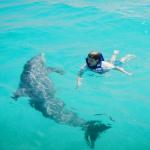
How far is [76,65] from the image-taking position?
13.6 meters

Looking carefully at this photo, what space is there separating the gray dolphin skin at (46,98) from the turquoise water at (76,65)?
0.75 ft

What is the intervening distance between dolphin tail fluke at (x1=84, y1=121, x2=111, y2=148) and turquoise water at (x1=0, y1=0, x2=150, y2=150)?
174 millimetres

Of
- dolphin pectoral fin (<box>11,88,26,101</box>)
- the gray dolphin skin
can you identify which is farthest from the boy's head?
dolphin pectoral fin (<box>11,88,26,101</box>)

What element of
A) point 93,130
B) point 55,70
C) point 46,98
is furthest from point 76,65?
point 93,130

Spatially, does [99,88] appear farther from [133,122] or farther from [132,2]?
[132,2]

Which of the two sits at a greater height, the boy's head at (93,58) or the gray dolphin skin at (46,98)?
the boy's head at (93,58)

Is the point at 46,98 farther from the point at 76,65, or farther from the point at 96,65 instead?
the point at 76,65

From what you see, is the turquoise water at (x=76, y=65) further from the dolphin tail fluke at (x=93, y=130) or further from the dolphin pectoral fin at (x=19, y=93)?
the dolphin pectoral fin at (x=19, y=93)

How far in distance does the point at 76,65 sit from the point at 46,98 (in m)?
2.89

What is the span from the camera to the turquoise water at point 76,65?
34.0 feet

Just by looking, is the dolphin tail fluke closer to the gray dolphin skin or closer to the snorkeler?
the gray dolphin skin

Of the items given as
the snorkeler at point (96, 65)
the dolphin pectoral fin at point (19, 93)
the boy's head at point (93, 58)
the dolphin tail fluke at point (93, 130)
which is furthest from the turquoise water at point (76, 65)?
the boy's head at point (93, 58)

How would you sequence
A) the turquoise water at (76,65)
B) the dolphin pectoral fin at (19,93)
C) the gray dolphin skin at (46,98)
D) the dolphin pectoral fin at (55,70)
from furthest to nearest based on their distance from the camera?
the dolphin pectoral fin at (55,70)
the dolphin pectoral fin at (19,93)
the turquoise water at (76,65)
the gray dolphin skin at (46,98)

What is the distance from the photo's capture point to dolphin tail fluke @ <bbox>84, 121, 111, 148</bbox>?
32.0ft
